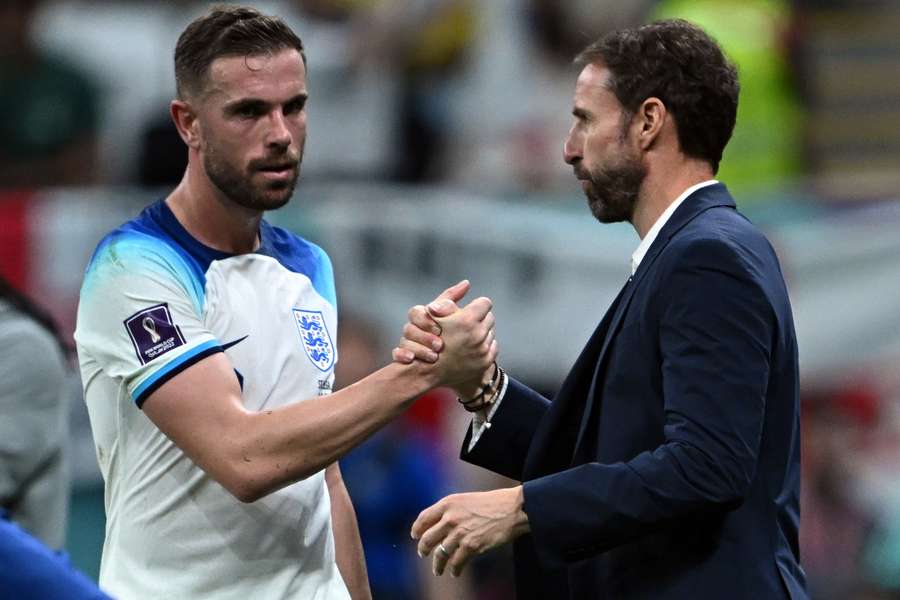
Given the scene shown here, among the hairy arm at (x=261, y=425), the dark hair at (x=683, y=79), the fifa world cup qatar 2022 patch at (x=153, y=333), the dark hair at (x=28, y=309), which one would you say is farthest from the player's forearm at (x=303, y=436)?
the dark hair at (x=28, y=309)

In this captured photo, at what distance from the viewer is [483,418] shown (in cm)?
418

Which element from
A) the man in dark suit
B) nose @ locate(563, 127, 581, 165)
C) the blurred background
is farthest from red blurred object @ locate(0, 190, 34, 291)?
nose @ locate(563, 127, 581, 165)

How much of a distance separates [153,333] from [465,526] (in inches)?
31.1

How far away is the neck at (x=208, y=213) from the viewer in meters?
4.02

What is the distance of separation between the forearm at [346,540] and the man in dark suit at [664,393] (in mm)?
523

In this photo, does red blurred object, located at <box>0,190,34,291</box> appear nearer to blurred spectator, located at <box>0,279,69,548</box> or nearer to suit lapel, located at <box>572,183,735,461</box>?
blurred spectator, located at <box>0,279,69,548</box>

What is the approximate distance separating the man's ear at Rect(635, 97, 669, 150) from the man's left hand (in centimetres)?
79

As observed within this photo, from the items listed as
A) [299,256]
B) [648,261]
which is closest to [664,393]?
[648,261]

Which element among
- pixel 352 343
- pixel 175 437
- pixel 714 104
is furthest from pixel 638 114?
pixel 352 343

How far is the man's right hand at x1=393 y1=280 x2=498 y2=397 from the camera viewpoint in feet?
12.7

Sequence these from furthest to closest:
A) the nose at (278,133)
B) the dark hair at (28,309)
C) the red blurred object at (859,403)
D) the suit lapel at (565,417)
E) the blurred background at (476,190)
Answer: the red blurred object at (859,403) < the blurred background at (476,190) < the dark hair at (28,309) < the nose at (278,133) < the suit lapel at (565,417)

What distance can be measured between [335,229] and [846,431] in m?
2.53

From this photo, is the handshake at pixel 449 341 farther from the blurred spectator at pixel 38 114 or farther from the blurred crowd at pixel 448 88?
the blurred spectator at pixel 38 114

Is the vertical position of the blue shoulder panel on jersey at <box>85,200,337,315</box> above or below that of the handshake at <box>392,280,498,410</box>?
above
